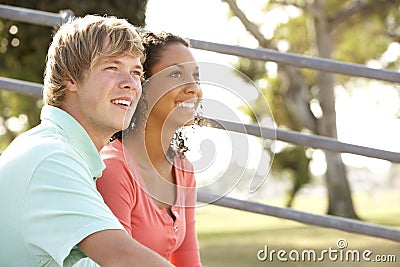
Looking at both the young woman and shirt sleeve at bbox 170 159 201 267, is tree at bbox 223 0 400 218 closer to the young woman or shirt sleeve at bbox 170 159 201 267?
shirt sleeve at bbox 170 159 201 267

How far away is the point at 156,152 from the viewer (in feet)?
7.39

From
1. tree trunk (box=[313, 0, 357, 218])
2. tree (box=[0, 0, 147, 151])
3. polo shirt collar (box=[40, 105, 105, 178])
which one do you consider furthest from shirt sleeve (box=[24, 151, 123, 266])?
tree trunk (box=[313, 0, 357, 218])

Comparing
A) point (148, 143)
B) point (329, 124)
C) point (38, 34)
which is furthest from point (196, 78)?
point (329, 124)

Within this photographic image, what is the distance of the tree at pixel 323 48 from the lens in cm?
1449

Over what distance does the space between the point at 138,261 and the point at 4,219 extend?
0.24 metres

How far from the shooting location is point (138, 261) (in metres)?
1.47

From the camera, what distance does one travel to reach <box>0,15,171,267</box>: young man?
1.46 meters

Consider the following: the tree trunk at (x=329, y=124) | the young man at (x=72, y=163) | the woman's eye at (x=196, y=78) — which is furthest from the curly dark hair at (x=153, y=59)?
the tree trunk at (x=329, y=124)

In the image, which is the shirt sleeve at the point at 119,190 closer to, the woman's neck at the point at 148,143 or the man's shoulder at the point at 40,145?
the woman's neck at the point at 148,143

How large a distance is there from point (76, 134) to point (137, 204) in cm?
49

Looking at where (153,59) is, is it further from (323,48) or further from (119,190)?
(323,48)

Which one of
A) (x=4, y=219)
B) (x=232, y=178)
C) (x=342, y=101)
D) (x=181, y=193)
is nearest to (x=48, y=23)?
(x=181, y=193)

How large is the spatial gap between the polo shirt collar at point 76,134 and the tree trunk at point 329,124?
1316cm

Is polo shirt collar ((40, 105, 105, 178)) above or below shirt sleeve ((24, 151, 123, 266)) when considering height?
above
